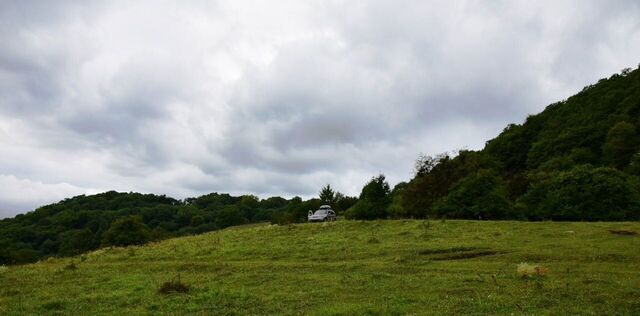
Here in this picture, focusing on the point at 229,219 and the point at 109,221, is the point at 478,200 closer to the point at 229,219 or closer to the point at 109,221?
the point at 229,219

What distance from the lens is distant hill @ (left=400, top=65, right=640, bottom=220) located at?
1769 inches

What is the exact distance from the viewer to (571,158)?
Answer: 95.5 meters

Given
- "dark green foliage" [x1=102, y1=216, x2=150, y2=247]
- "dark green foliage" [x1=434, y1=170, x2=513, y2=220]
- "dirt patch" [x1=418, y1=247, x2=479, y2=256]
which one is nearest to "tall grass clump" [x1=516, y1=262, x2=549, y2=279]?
"dirt patch" [x1=418, y1=247, x2=479, y2=256]

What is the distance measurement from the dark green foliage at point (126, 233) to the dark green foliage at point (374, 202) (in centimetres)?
3938

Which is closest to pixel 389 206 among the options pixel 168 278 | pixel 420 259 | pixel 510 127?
pixel 420 259

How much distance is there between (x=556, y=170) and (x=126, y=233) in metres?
72.8

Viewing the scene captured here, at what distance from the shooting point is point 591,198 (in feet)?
146

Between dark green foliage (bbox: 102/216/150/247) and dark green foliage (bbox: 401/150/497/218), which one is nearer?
dark green foliage (bbox: 401/150/497/218)

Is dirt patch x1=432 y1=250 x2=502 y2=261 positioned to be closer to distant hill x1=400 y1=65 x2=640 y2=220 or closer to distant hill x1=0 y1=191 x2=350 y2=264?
distant hill x1=400 y1=65 x2=640 y2=220

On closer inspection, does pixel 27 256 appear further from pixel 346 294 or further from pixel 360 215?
pixel 346 294

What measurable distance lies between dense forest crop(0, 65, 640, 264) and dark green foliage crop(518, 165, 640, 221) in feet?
0.29

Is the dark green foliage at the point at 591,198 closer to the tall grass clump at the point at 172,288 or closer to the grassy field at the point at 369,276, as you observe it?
the grassy field at the point at 369,276

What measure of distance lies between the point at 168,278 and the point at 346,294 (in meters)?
11.3

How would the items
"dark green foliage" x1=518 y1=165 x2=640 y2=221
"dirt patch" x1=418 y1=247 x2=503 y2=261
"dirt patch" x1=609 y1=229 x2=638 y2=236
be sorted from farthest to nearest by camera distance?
"dark green foliage" x1=518 y1=165 x2=640 y2=221
"dirt patch" x1=609 y1=229 x2=638 y2=236
"dirt patch" x1=418 y1=247 x2=503 y2=261
